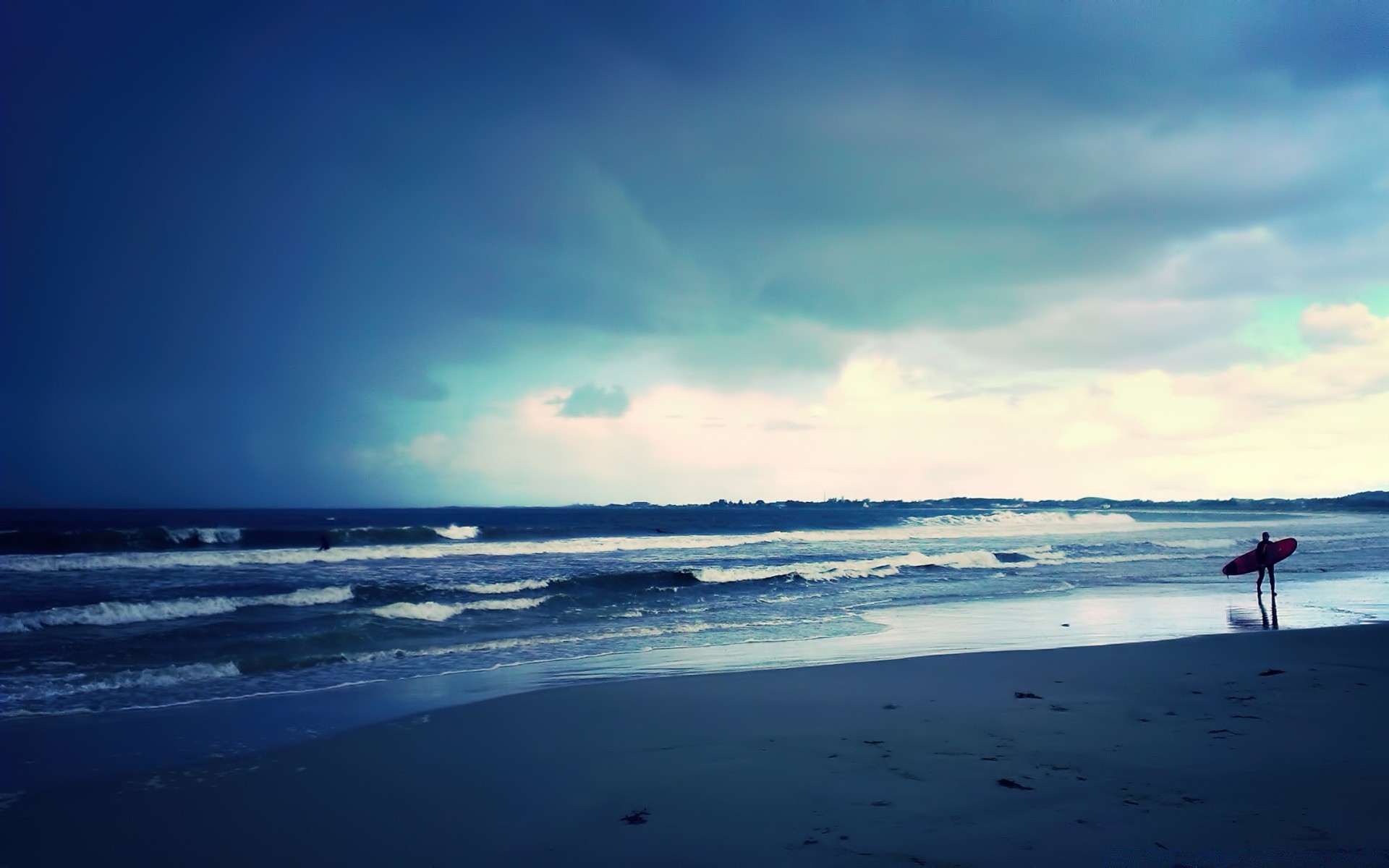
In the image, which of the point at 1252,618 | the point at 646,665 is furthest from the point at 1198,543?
the point at 646,665

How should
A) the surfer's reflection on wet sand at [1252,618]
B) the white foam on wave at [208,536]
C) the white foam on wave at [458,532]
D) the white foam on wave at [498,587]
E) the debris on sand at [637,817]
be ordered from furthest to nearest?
the white foam on wave at [458,532], the white foam on wave at [208,536], the white foam on wave at [498,587], the surfer's reflection on wet sand at [1252,618], the debris on sand at [637,817]

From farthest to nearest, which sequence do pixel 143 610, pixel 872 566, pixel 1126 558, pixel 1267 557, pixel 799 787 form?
1. pixel 1126 558
2. pixel 872 566
3. pixel 1267 557
4. pixel 143 610
5. pixel 799 787

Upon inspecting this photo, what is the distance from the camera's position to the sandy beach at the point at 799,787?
411 centimetres

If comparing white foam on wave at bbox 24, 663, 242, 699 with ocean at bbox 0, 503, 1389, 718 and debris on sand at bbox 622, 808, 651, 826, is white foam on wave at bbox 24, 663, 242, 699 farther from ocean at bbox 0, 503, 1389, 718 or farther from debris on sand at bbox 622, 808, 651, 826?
debris on sand at bbox 622, 808, 651, 826

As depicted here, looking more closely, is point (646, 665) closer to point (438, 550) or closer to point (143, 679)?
point (143, 679)

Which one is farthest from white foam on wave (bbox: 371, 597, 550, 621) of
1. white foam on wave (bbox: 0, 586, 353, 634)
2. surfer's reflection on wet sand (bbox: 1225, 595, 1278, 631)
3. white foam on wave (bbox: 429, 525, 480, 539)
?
white foam on wave (bbox: 429, 525, 480, 539)

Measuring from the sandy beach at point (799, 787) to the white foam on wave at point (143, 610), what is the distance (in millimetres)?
10453

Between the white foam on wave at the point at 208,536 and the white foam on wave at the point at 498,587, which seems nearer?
the white foam on wave at the point at 498,587

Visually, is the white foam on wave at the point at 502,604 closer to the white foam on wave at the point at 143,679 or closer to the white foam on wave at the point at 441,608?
the white foam on wave at the point at 441,608

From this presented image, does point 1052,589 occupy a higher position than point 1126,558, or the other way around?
point 1052,589

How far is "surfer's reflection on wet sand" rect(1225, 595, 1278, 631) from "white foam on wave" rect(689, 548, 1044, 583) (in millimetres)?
10665

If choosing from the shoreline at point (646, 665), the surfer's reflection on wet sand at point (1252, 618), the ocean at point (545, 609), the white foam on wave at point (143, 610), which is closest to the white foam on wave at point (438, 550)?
the ocean at point (545, 609)

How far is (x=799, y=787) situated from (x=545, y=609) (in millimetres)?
12404

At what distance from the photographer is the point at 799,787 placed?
5.09 meters
